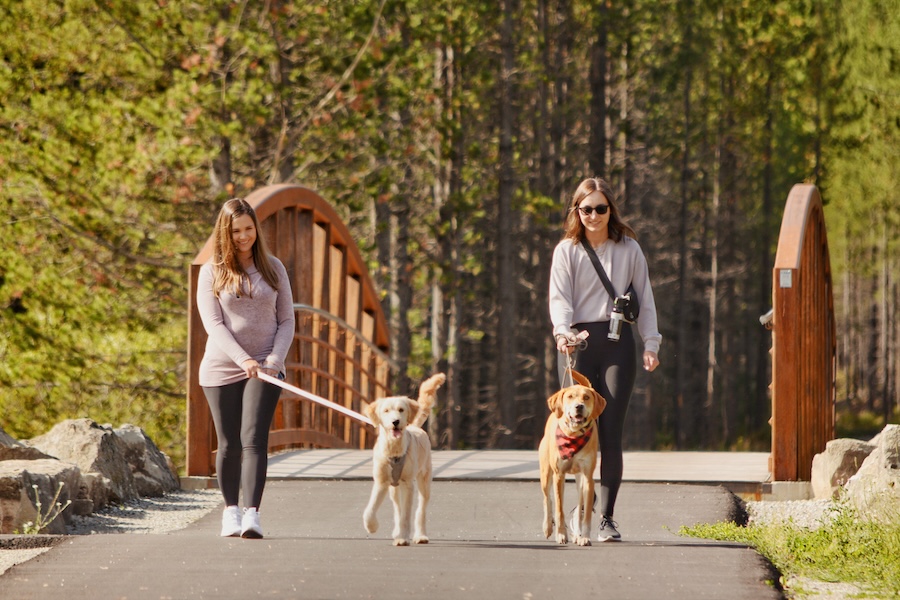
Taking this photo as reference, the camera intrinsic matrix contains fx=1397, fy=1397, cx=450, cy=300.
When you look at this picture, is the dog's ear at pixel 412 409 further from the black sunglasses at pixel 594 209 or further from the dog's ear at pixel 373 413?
the black sunglasses at pixel 594 209

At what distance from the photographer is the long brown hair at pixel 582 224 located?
6574 mm

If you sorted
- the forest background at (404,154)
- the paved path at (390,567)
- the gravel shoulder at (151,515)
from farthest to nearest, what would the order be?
the forest background at (404,154) < the gravel shoulder at (151,515) < the paved path at (390,567)

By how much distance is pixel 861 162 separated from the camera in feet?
126

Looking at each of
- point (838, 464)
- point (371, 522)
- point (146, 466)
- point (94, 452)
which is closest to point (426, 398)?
point (371, 522)

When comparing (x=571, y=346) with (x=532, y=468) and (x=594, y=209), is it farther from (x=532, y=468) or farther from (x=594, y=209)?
(x=532, y=468)

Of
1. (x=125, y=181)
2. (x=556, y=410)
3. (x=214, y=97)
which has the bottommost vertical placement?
(x=556, y=410)

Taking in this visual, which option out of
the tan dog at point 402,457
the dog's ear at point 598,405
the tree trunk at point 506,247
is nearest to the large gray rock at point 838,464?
the dog's ear at point 598,405

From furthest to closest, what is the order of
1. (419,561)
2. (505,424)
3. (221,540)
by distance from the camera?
(505,424) < (221,540) < (419,561)

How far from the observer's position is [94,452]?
8586 mm

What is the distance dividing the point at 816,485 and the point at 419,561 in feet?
12.5

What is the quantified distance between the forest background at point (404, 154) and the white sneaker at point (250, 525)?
26.0 feet

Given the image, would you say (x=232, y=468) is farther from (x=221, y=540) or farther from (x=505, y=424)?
(x=505, y=424)

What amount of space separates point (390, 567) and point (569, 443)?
1.01 meters

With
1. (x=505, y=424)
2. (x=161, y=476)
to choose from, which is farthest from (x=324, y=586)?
(x=505, y=424)
